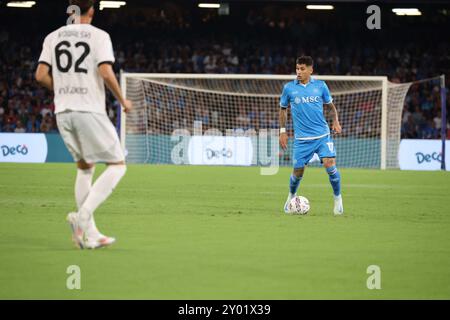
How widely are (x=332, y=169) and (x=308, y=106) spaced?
39.6 inches

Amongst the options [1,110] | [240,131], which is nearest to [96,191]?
[240,131]

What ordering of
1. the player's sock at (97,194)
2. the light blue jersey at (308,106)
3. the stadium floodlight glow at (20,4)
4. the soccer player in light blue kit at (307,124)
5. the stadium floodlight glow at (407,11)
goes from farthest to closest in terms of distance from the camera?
the stadium floodlight glow at (20,4) < the stadium floodlight glow at (407,11) < the light blue jersey at (308,106) < the soccer player in light blue kit at (307,124) < the player's sock at (97,194)

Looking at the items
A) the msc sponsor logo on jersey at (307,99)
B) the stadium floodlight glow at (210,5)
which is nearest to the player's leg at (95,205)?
the msc sponsor logo on jersey at (307,99)

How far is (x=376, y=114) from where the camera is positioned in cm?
3119

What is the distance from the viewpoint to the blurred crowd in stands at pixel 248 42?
37.9 m

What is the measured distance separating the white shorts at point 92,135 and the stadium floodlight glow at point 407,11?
29568 mm

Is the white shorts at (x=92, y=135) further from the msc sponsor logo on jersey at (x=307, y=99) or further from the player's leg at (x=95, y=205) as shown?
the msc sponsor logo on jersey at (x=307, y=99)

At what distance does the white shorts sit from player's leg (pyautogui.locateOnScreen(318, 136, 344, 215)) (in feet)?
15.7

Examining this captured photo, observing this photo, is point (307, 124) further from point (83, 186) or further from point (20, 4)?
point (20, 4)

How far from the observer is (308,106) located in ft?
44.3

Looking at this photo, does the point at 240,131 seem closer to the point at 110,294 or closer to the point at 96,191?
the point at 96,191

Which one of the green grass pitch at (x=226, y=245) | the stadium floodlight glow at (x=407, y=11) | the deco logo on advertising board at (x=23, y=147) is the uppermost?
the stadium floodlight glow at (x=407, y=11)

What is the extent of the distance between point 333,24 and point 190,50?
6.17 metres

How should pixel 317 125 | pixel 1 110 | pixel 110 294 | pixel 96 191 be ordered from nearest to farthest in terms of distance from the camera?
pixel 110 294 < pixel 96 191 < pixel 317 125 < pixel 1 110
